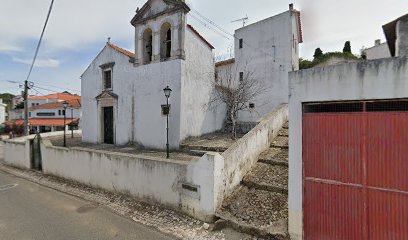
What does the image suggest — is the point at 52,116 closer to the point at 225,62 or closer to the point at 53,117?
the point at 53,117

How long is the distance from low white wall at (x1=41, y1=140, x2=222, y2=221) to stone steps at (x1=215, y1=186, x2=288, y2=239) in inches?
18.6

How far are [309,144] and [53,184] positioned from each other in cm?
987

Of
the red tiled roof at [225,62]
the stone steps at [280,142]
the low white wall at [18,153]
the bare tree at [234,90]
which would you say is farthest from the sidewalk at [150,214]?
the red tiled roof at [225,62]

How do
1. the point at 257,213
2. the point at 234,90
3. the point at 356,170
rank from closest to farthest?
the point at 356,170 < the point at 257,213 < the point at 234,90

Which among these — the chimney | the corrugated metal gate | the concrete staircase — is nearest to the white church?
the concrete staircase

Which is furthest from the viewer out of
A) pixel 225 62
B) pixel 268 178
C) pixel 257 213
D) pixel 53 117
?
pixel 53 117

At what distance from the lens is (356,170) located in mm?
4285

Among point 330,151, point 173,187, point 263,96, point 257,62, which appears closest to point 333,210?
point 330,151

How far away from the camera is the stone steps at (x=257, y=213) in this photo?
196 inches

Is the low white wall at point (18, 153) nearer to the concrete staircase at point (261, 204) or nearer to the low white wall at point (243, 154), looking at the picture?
the low white wall at point (243, 154)

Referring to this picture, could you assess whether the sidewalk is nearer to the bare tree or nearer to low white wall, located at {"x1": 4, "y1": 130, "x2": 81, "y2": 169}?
low white wall, located at {"x1": 4, "y1": 130, "x2": 81, "y2": 169}

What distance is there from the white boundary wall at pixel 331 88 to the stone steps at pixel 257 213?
0.41 m

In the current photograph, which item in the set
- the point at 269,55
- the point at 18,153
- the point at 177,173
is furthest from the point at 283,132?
the point at 18,153

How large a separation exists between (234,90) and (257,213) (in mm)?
9196
